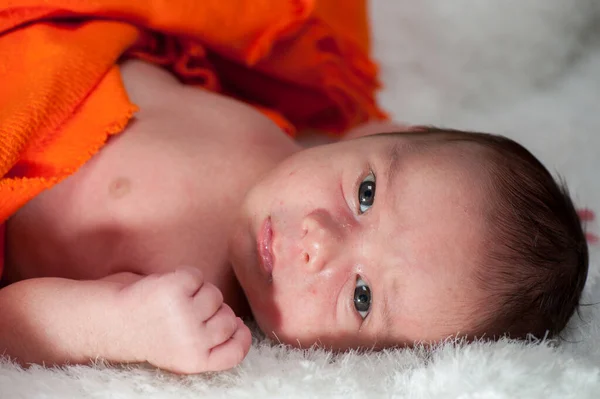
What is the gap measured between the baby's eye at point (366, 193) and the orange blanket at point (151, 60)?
0.43 m

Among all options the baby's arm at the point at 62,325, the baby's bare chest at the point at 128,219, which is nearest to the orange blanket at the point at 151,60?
the baby's bare chest at the point at 128,219

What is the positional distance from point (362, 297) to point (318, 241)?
0.11 m

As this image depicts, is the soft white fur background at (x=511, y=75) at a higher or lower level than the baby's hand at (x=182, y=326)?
higher

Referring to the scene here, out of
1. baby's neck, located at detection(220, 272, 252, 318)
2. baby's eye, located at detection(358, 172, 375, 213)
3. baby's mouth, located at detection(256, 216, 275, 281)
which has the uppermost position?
baby's eye, located at detection(358, 172, 375, 213)

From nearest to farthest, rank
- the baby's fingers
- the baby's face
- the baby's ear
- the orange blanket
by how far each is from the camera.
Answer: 1. the baby's fingers
2. the baby's face
3. the orange blanket
4. the baby's ear

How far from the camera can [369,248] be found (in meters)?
1.06

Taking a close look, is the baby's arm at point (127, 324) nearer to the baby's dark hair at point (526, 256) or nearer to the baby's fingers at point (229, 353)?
the baby's fingers at point (229, 353)

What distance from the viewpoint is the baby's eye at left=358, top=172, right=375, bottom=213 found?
1107mm

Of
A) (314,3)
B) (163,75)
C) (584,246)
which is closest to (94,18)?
(163,75)

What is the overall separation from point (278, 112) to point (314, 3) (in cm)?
30

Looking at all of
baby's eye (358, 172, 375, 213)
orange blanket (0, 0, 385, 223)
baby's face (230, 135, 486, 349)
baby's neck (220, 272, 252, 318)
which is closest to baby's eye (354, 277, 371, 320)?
baby's face (230, 135, 486, 349)

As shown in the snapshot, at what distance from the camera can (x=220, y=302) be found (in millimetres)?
978

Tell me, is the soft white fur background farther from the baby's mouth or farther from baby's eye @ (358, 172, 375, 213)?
baby's eye @ (358, 172, 375, 213)

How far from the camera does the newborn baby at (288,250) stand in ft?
3.21
